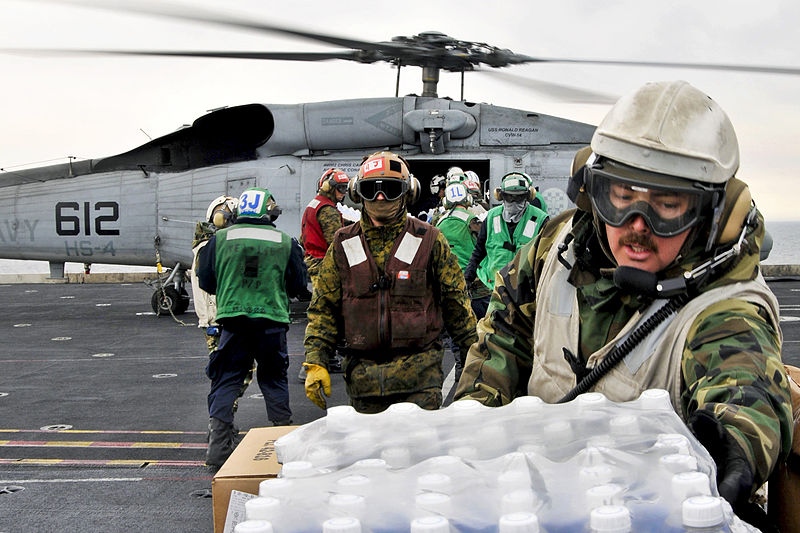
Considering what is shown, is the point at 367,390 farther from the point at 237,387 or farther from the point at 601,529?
the point at 601,529

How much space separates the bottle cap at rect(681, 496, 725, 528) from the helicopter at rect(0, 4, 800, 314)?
10.1m

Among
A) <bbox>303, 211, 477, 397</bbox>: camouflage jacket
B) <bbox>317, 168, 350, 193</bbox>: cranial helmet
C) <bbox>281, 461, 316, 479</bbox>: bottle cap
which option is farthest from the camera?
<bbox>317, 168, 350, 193</bbox>: cranial helmet

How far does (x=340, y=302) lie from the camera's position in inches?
162

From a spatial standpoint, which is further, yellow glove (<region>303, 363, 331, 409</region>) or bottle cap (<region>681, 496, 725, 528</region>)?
yellow glove (<region>303, 363, 331, 409</region>)

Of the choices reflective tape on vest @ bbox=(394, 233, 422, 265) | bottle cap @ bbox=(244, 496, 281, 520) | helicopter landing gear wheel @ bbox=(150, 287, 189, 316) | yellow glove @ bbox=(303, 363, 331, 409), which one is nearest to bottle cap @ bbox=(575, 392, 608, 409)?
bottle cap @ bbox=(244, 496, 281, 520)

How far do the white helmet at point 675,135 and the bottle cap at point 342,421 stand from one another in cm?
81

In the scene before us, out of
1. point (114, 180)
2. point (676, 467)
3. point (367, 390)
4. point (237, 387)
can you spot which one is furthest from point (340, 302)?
point (114, 180)

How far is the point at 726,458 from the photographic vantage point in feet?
4.38

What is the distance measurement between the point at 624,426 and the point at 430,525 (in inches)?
18.2

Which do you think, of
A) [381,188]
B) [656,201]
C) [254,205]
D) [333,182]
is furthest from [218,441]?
[656,201]

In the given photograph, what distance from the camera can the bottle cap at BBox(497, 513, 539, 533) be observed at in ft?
3.46

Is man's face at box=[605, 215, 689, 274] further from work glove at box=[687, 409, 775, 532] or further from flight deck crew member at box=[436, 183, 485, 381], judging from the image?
flight deck crew member at box=[436, 183, 485, 381]

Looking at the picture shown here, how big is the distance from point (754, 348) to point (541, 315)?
22.5 inches

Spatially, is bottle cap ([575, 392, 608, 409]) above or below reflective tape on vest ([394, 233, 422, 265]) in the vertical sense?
above
